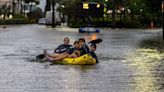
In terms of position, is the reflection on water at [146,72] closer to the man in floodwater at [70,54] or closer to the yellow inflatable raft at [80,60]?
the yellow inflatable raft at [80,60]

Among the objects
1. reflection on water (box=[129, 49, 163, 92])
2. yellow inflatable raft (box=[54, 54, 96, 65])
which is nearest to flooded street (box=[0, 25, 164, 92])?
reflection on water (box=[129, 49, 163, 92])

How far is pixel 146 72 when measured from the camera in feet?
59.3

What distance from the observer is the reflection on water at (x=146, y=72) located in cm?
1396

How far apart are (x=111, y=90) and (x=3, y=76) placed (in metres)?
4.18

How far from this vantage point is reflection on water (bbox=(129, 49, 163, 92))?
14.0 meters

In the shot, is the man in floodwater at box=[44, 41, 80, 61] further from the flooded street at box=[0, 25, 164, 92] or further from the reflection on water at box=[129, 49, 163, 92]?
the reflection on water at box=[129, 49, 163, 92]

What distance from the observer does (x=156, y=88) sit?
45.1 ft

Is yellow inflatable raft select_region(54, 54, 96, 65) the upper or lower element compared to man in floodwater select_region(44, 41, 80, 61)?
lower

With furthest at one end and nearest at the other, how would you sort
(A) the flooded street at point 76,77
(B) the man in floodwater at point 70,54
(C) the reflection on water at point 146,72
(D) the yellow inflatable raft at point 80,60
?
(B) the man in floodwater at point 70,54, (D) the yellow inflatable raft at point 80,60, (C) the reflection on water at point 146,72, (A) the flooded street at point 76,77

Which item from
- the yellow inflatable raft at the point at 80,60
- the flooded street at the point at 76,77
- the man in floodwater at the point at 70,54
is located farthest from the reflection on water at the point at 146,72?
the man in floodwater at the point at 70,54

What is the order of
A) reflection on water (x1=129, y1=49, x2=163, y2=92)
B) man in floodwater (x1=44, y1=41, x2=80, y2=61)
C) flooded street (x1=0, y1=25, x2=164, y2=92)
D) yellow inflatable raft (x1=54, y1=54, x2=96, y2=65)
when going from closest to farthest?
flooded street (x1=0, y1=25, x2=164, y2=92) → reflection on water (x1=129, y1=49, x2=163, y2=92) → yellow inflatable raft (x1=54, y1=54, x2=96, y2=65) → man in floodwater (x1=44, y1=41, x2=80, y2=61)

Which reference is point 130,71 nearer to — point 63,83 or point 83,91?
point 63,83

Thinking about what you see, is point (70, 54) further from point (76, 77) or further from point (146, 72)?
point (76, 77)

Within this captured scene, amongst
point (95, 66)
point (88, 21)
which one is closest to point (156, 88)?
point (95, 66)
